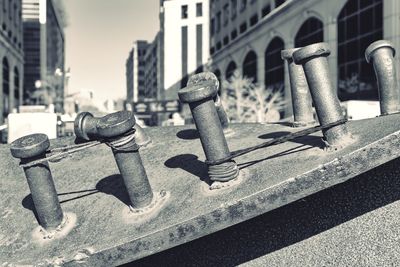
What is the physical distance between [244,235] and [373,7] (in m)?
27.0

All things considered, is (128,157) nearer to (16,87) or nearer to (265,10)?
(265,10)

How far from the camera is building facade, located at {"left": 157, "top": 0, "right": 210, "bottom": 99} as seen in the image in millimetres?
67438

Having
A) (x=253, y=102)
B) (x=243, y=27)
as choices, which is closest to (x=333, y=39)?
(x=253, y=102)

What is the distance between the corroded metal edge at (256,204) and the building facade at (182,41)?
63074 mm

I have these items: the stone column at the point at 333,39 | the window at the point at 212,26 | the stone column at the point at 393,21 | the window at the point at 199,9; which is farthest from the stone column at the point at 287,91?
the window at the point at 199,9

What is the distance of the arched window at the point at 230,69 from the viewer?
50562 millimetres

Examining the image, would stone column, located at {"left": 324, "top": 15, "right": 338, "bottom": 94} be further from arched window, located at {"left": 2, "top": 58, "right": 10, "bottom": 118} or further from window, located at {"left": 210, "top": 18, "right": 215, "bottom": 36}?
arched window, located at {"left": 2, "top": 58, "right": 10, "bottom": 118}

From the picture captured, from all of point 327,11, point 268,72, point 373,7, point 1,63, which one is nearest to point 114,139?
point 373,7

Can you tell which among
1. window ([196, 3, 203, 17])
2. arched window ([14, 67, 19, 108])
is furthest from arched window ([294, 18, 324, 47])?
arched window ([14, 67, 19, 108])

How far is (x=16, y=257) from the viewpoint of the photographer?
318 cm

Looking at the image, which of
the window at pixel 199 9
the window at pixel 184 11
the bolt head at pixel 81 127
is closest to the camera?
the bolt head at pixel 81 127

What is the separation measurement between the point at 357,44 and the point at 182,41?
4818 centimetres

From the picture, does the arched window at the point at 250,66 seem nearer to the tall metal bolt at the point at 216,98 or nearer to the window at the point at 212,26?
the window at the point at 212,26

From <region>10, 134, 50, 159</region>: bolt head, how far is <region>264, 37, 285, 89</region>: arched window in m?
35.6
